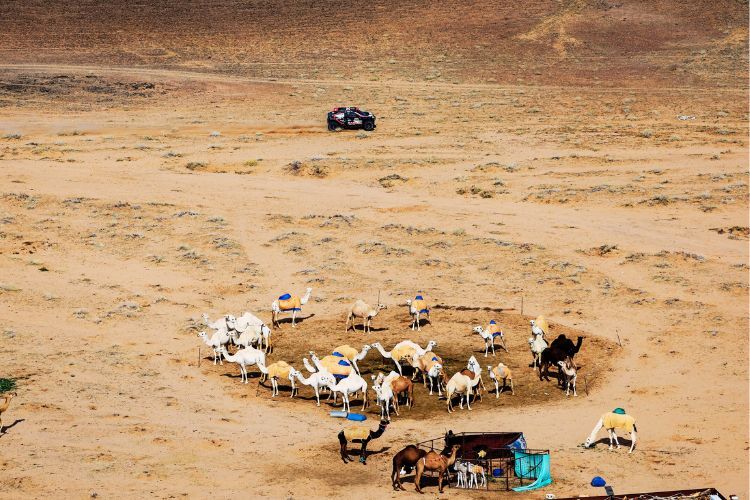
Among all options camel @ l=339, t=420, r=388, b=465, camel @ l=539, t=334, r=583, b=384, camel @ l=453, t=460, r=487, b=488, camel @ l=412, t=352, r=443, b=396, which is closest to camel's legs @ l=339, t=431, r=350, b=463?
camel @ l=339, t=420, r=388, b=465

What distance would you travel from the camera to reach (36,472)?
2584 centimetres

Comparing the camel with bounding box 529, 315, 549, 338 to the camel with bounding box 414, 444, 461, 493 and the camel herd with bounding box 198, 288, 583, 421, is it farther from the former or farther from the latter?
the camel with bounding box 414, 444, 461, 493

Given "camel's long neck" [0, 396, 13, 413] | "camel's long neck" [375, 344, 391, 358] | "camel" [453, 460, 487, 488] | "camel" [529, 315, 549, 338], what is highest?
"camel" [529, 315, 549, 338]

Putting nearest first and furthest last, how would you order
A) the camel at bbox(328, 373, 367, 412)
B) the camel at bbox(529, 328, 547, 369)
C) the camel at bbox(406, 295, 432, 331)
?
the camel at bbox(328, 373, 367, 412)
the camel at bbox(529, 328, 547, 369)
the camel at bbox(406, 295, 432, 331)

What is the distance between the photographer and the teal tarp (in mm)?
24875

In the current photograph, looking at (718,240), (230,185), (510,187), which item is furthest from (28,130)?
(718,240)

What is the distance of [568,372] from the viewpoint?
3094 centimetres

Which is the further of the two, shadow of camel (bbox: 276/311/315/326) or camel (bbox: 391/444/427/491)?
shadow of camel (bbox: 276/311/315/326)

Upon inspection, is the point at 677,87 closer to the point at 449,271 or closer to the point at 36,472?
the point at 449,271

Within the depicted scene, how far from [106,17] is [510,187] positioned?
6597cm

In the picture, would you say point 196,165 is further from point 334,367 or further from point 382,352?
point 334,367

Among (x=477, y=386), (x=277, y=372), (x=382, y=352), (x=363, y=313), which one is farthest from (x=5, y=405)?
(x=363, y=313)

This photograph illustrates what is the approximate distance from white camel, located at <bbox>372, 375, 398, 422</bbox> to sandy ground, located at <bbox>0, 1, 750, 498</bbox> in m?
0.51

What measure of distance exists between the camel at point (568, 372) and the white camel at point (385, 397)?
500cm
